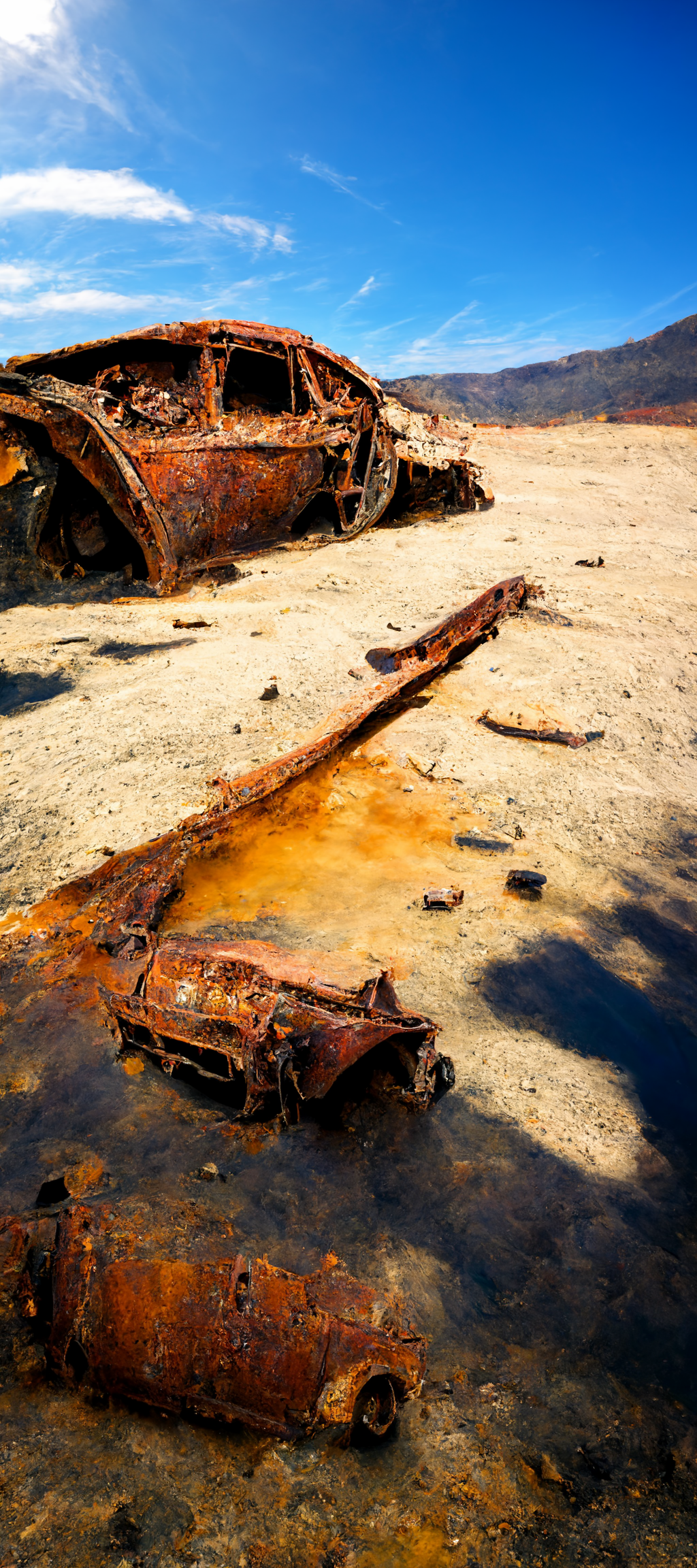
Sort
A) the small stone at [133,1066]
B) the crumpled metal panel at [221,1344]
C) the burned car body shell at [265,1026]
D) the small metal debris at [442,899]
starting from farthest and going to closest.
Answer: the small metal debris at [442,899]
the small stone at [133,1066]
the burned car body shell at [265,1026]
the crumpled metal panel at [221,1344]

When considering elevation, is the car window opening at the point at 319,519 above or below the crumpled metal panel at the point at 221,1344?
above

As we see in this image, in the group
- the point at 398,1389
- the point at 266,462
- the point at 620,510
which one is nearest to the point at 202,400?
the point at 266,462

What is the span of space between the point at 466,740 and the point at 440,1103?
3085 mm

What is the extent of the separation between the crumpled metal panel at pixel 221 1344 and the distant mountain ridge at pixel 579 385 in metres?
26.0

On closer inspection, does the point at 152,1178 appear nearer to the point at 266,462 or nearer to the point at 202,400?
the point at 266,462

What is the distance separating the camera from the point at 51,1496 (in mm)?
1563

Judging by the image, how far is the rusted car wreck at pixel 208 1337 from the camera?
1676 mm

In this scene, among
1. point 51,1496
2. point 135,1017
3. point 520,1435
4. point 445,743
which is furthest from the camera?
point 445,743

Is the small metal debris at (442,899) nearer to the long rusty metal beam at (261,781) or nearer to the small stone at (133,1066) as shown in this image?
the long rusty metal beam at (261,781)

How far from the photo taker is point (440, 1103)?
8.72 ft

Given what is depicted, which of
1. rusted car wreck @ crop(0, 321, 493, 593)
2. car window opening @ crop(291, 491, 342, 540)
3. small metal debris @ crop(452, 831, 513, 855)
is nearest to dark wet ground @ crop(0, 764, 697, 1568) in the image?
small metal debris @ crop(452, 831, 513, 855)

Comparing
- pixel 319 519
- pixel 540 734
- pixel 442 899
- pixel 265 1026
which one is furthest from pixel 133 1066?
pixel 319 519

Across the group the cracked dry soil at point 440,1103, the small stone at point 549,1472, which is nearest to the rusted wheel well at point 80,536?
the cracked dry soil at point 440,1103

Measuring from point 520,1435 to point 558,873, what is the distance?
2632mm
